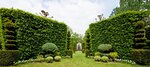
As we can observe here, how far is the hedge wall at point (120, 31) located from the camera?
645 inches

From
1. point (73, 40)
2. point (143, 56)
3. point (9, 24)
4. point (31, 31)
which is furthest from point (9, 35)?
point (73, 40)

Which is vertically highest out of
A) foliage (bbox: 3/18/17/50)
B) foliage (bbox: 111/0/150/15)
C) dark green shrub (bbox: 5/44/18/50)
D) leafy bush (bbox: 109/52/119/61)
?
foliage (bbox: 111/0/150/15)

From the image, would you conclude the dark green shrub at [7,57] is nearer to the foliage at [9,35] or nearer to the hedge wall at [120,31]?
the foliage at [9,35]

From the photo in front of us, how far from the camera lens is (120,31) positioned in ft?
58.4

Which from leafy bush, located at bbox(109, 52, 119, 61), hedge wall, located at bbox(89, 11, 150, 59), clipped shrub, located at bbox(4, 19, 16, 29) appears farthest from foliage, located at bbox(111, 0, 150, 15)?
clipped shrub, located at bbox(4, 19, 16, 29)

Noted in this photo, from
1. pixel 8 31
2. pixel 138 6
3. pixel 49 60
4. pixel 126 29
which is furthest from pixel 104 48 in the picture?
pixel 138 6

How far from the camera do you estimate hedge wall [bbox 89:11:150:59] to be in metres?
16.4

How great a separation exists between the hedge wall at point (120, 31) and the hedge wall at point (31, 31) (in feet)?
15.2

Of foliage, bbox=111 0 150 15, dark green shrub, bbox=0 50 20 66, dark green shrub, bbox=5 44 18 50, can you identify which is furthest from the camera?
foliage, bbox=111 0 150 15

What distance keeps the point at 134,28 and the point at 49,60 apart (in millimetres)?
7212

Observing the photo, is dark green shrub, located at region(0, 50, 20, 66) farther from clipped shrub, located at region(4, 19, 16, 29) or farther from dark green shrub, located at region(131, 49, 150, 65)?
dark green shrub, located at region(131, 49, 150, 65)

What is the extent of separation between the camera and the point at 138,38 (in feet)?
50.4

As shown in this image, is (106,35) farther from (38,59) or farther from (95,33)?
(38,59)

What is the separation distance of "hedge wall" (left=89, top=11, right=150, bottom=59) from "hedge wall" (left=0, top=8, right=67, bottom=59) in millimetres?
4630
